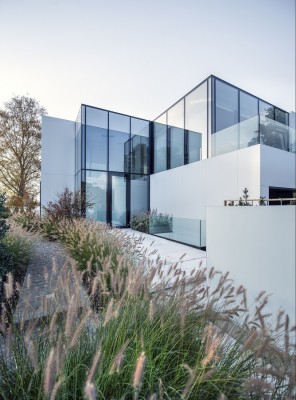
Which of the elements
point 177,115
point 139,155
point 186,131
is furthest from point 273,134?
point 139,155

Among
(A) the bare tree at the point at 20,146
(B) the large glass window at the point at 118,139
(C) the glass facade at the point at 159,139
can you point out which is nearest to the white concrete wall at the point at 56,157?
(C) the glass facade at the point at 159,139

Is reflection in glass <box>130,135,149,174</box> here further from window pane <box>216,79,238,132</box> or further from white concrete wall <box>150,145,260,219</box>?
window pane <box>216,79,238,132</box>

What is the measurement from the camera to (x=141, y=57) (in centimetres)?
681

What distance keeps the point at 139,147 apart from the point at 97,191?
3717 mm

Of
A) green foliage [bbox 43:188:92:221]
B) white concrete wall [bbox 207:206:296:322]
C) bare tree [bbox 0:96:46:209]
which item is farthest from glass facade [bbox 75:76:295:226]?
white concrete wall [bbox 207:206:296:322]

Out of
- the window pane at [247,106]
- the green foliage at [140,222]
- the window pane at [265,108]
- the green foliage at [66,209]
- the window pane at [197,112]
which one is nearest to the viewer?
the green foliage at [66,209]

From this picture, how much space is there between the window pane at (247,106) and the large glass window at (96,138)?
271 inches

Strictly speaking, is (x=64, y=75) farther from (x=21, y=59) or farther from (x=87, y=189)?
(x=87, y=189)

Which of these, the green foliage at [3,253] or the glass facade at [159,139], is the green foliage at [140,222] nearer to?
the glass facade at [159,139]

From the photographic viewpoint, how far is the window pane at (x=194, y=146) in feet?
29.8

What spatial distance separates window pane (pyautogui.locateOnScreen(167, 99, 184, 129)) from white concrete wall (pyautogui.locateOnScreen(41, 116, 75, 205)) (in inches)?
238

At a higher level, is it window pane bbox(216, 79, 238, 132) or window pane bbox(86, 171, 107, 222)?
window pane bbox(216, 79, 238, 132)

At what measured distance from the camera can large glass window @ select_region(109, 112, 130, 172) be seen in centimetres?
1209

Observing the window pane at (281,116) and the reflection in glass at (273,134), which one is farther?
the window pane at (281,116)
